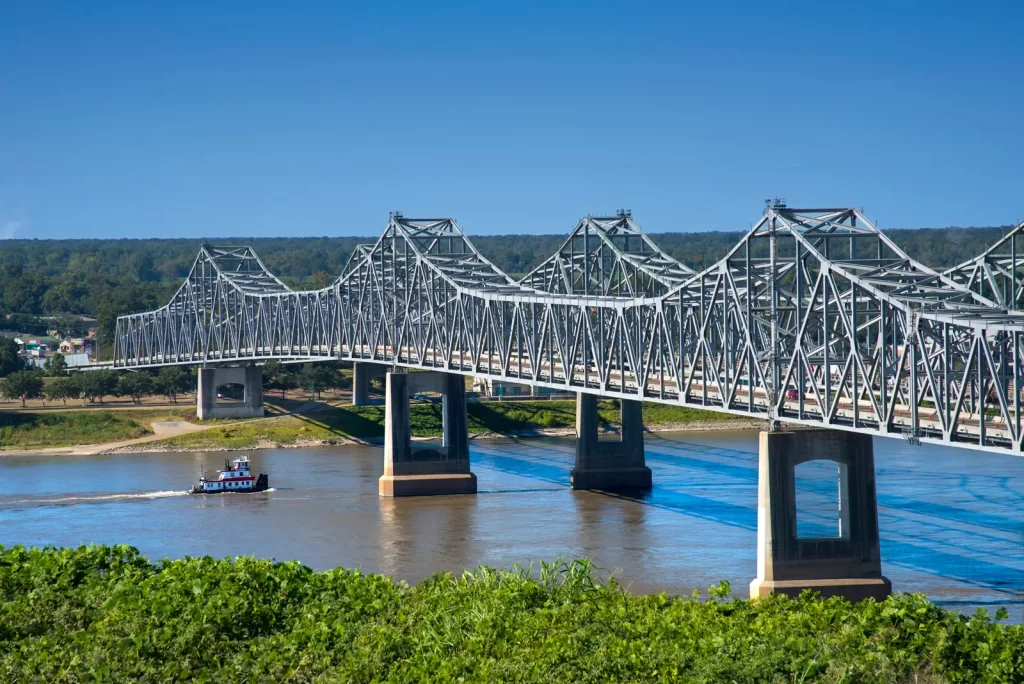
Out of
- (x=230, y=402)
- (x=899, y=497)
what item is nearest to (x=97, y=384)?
(x=230, y=402)

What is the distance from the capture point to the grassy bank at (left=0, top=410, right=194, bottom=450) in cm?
9162

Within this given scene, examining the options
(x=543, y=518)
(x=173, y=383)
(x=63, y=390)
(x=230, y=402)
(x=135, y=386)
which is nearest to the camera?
(x=543, y=518)

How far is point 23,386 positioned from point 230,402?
527 inches

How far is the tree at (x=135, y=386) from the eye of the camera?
110 meters

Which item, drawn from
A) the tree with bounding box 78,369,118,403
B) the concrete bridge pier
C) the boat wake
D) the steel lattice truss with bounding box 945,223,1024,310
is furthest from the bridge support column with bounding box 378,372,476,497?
the tree with bounding box 78,369,118,403

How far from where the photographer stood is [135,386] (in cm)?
11075

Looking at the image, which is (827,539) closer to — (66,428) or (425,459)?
(425,459)

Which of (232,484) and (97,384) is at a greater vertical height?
(97,384)

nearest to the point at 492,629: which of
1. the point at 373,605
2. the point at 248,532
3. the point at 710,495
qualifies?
the point at 373,605

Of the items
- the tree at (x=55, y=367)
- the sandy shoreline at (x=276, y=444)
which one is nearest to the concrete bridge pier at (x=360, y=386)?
the sandy shoreline at (x=276, y=444)

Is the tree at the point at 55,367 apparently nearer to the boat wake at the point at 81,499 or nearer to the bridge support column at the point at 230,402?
the bridge support column at the point at 230,402

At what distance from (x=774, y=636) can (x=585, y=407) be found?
142ft

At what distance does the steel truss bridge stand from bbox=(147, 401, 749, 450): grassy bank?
4645mm

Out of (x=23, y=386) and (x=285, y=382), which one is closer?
(x=23, y=386)
